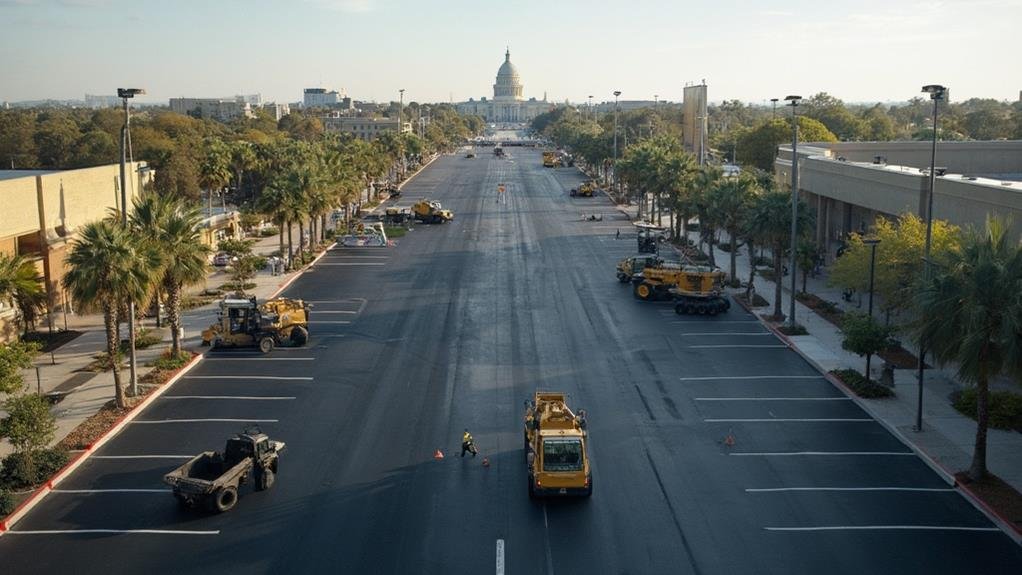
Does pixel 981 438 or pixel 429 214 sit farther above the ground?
pixel 429 214

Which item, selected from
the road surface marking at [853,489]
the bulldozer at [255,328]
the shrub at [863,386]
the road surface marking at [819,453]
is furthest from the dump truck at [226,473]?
the shrub at [863,386]

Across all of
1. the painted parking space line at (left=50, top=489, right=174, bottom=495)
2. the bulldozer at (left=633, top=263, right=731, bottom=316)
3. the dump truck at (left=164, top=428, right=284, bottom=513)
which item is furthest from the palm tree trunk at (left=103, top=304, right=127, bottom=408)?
the bulldozer at (left=633, top=263, right=731, bottom=316)

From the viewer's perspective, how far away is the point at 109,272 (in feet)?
98.2

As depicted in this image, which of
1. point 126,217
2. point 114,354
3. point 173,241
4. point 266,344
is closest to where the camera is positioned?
point 114,354

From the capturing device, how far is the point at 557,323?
42.5 metres

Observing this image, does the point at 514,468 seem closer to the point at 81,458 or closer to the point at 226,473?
the point at 226,473

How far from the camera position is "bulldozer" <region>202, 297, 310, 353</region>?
123 feet

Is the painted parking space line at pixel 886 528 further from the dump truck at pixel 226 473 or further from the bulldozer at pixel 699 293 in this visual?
the bulldozer at pixel 699 293

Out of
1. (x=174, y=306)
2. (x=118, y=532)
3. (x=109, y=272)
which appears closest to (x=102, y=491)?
(x=118, y=532)

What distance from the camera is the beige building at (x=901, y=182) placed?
36.8m

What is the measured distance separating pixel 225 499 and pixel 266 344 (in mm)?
15267

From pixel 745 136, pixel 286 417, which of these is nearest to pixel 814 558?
pixel 286 417

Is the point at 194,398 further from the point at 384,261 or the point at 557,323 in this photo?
the point at 384,261

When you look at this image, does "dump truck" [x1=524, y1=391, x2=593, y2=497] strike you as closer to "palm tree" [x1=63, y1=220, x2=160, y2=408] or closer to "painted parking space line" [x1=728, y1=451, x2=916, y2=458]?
"painted parking space line" [x1=728, y1=451, x2=916, y2=458]
